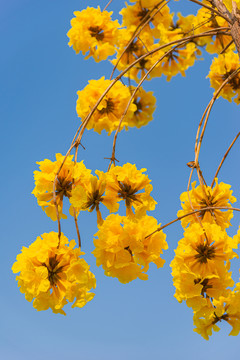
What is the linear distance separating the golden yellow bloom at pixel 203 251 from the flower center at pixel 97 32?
1.26 metres

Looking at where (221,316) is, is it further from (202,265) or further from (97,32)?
(97,32)

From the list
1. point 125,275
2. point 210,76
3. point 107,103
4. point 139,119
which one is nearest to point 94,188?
point 125,275

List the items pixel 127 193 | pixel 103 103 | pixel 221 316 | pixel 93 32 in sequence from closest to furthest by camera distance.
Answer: pixel 127 193, pixel 221 316, pixel 103 103, pixel 93 32

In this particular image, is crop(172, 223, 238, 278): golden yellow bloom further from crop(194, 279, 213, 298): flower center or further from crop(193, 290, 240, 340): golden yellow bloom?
crop(193, 290, 240, 340): golden yellow bloom

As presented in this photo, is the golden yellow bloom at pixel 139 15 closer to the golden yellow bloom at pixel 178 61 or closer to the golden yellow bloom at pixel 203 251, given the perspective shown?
the golden yellow bloom at pixel 178 61

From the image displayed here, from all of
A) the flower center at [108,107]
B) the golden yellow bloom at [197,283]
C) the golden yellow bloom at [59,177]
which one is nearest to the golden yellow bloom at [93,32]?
the flower center at [108,107]

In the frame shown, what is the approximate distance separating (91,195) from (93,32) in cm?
116

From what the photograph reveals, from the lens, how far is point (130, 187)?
1.22 m

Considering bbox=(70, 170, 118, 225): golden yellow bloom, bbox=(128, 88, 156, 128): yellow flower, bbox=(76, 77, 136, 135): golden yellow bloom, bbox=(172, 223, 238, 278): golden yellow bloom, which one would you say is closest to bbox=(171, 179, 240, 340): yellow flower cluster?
bbox=(172, 223, 238, 278): golden yellow bloom

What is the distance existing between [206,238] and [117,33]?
4.20 ft

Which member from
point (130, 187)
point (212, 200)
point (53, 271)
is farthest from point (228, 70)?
point (53, 271)

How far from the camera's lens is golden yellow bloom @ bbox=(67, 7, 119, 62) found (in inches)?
77.4

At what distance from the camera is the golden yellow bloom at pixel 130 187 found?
118cm

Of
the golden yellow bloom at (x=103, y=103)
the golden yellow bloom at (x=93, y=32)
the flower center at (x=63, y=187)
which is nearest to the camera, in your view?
the flower center at (x=63, y=187)
